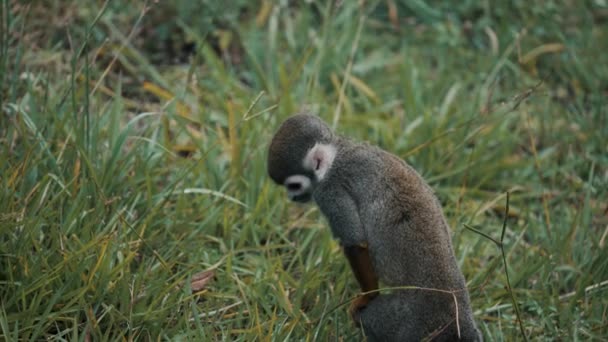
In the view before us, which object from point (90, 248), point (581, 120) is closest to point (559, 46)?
point (581, 120)

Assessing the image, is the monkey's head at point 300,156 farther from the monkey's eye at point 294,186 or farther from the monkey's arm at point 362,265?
the monkey's arm at point 362,265

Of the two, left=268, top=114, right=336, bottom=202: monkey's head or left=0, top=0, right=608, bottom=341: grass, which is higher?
left=268, top=114, right=336, bottom=202: monkey's head

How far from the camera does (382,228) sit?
163 inches

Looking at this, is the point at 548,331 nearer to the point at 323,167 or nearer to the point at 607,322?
the point at 607,322

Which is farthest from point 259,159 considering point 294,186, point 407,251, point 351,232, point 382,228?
point 407,251

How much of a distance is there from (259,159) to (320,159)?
1150 millimetres

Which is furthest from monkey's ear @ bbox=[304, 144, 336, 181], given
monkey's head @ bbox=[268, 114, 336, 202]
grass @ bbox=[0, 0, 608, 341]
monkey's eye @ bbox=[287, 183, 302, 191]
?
grass @ bbox=[0, 0, 608, 341]

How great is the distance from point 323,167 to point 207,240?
961 mm

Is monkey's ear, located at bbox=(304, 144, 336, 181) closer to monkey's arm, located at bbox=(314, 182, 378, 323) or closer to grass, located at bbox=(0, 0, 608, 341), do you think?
monkey's arm, located at bbox=(314, 182, 378, 323)

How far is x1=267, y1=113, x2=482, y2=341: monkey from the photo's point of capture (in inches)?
156

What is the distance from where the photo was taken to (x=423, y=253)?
3990 millimetres

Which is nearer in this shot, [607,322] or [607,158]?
[607,322]

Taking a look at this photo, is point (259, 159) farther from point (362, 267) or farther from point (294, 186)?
point (362, 267)

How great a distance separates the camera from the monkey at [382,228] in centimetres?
396
